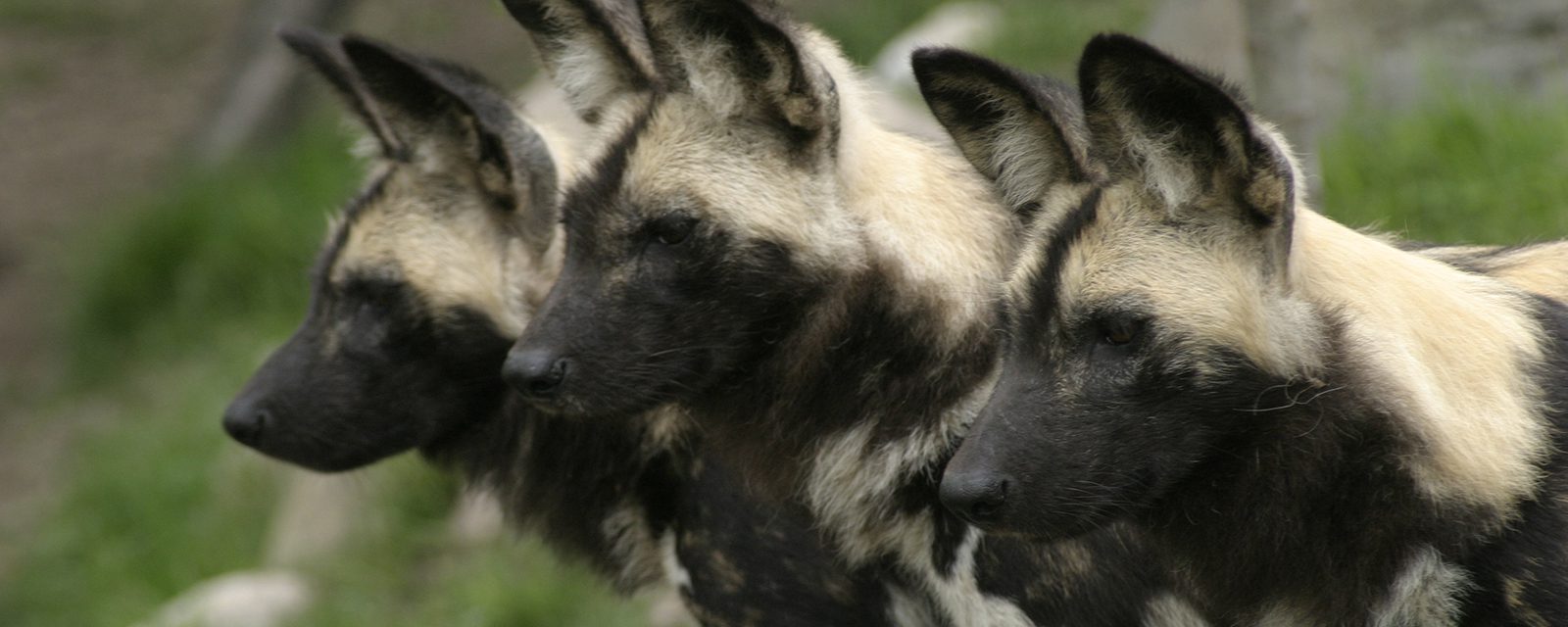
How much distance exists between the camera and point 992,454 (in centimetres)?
304

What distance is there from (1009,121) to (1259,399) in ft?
2.49

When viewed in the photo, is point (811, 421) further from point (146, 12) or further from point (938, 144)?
point (146, 12)

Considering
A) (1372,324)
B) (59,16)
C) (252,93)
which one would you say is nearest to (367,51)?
(1372,324)

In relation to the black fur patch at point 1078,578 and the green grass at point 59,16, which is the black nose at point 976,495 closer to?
the black fur patch at point 1078,578

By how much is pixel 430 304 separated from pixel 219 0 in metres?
9.92

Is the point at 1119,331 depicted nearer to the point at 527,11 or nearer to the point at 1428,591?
the point at 1428,591

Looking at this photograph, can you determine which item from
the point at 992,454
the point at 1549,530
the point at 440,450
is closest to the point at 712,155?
the point at 992,454

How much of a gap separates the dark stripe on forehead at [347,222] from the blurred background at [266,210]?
935mm

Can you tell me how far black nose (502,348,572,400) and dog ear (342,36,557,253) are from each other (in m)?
0.78

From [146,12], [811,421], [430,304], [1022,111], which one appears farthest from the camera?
[146,12]

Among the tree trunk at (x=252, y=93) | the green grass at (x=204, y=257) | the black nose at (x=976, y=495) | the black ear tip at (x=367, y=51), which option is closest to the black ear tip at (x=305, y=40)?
the black ear tip at (x=367, y=51)

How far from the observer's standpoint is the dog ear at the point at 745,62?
3445 mm

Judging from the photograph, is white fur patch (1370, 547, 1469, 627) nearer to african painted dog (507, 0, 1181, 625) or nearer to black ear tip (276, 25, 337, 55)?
african painted dog (507, 0, 1181, 625)

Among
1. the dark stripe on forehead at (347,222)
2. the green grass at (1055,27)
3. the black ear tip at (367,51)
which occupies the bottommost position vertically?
the green grass at (1055,27)
